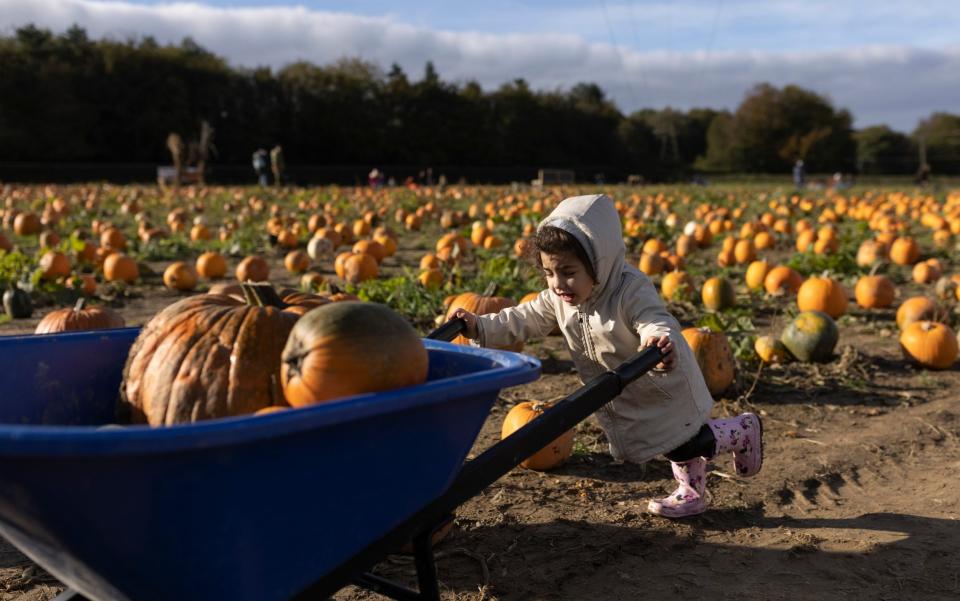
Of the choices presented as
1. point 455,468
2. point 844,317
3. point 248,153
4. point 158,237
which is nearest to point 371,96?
point 248,153

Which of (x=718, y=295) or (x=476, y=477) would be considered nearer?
(x=476, y=477)

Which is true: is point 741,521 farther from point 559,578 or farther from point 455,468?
point 455,468

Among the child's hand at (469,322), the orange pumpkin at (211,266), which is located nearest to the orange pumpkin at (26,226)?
the orange pumpkin at (211,266)

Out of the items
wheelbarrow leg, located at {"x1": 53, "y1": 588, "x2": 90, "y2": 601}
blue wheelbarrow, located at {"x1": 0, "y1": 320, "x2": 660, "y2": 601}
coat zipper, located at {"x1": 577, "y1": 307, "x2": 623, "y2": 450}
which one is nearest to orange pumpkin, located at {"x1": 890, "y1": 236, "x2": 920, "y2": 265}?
coat zipper, located at {"x1": 577, "y1": 307, "x2": 623, "y2": 450}

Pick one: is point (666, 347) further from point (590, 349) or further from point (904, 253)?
point (904, 253)

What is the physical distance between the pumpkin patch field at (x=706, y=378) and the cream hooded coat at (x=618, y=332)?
375mm

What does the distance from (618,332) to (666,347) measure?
44 cm

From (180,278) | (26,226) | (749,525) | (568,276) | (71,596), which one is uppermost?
(568,276)

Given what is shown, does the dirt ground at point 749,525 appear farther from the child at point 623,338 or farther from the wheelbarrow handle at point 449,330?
the wheelbarrow handle at point 449,330

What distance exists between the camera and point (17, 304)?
6816 mm

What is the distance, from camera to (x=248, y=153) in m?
52.8

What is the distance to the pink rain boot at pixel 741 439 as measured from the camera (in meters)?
3.48

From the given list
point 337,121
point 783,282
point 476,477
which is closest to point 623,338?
point 476,477

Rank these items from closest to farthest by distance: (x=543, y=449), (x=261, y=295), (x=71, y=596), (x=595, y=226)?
(x=71, y=596), (x=261, y=295), (x=595, y=226), (x=543, y=449)
